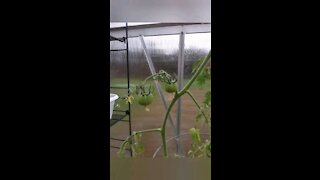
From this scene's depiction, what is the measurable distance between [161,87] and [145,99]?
0.16 meters

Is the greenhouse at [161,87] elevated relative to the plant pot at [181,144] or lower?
elevated

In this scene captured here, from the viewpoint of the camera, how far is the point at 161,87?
1.46 meters

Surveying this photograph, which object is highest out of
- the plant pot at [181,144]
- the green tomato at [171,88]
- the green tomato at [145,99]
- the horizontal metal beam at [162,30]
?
the horizontal metal beam at [162,30]

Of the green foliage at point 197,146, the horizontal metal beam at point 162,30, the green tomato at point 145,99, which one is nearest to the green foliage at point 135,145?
the green tomato at point 145,99

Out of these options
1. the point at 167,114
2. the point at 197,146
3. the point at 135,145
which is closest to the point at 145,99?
the point at 167,114

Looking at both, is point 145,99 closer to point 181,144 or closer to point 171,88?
point 171,88

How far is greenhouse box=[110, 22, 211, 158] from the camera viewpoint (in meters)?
1.31

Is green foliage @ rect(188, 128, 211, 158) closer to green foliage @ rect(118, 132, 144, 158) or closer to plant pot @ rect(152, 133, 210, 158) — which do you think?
plant pot @ rect(152, 133, 210, 158)

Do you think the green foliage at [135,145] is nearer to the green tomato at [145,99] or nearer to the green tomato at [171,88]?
the green tomato at [145,99]

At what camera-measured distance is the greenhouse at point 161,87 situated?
1.31 meters
